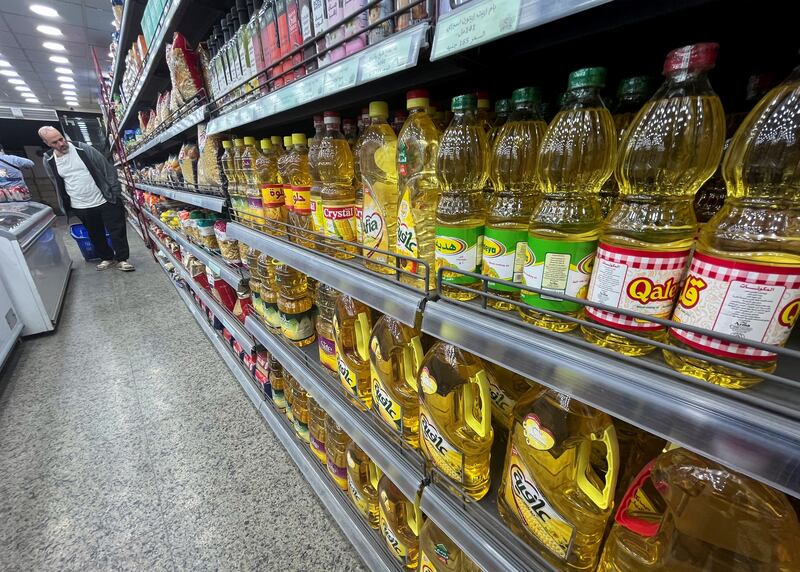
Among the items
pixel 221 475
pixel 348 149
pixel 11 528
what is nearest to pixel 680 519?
pixel 348 149

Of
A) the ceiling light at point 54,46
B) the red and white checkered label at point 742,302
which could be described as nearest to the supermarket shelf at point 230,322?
the red and white checkered label at point 742,302

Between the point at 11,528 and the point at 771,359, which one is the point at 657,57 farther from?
the point at 11,528

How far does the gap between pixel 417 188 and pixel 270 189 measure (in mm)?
739

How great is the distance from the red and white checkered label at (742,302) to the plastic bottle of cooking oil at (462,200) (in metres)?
0.29

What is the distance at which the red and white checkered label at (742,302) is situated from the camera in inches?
12.4

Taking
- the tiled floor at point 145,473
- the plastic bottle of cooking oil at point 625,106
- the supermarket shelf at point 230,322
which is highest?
the plastic bottle of cooking oil at point 625,106

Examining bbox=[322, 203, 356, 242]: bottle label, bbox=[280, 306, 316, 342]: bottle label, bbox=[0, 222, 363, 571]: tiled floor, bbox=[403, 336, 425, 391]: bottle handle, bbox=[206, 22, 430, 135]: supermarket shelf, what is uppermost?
bbox=[206, 22, 430, 135]: supermarket shelf

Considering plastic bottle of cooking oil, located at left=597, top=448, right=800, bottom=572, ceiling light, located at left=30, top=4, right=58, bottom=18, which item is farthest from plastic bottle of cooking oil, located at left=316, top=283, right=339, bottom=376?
ceiling light, located at left=30, top=4, right=58, bottom=18

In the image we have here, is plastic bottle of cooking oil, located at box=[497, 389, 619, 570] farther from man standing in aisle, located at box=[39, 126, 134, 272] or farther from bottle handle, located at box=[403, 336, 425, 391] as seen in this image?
man standing in aisle, located at box=[39, 126, 134, 272]

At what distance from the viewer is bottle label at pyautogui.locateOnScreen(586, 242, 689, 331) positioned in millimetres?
381

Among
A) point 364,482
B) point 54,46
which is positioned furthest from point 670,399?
point 54,46

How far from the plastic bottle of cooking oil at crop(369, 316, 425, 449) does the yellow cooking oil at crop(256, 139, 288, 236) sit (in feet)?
1.92

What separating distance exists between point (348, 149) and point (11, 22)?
7645 mm

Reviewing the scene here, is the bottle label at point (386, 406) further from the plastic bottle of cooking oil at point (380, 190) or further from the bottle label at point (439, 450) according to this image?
the plastic bottle of cooking oil at point (380, 190)
